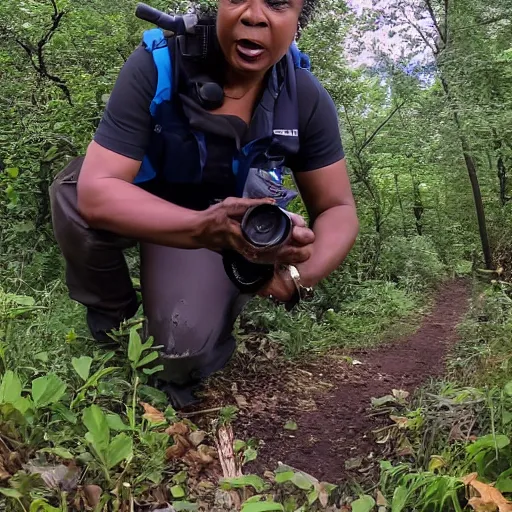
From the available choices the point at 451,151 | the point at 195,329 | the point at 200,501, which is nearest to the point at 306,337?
the point at 195,329

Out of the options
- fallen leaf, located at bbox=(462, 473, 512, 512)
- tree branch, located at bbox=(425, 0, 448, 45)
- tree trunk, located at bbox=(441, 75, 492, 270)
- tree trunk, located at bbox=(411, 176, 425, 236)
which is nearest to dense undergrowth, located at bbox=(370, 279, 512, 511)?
fallen leaf, located at bbox=(462, 473, 512, 512)

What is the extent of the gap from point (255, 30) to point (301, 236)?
759 millimetres

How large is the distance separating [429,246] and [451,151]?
2.05 m

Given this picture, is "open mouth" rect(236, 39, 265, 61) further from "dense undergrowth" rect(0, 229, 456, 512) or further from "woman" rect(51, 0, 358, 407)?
"dense undergrowth" rect(0, 229, 456, 512)

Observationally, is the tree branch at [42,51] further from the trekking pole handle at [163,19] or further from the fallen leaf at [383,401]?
the fallen leaf at [383,401]

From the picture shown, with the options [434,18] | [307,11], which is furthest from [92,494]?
[434,18]

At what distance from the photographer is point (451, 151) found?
4.86 meters

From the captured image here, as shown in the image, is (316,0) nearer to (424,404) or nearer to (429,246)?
(424,404)

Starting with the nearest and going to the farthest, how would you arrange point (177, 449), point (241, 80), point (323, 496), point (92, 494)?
point (92, 494)
point (323, 496)
point (177, 449)
point (241, 80)

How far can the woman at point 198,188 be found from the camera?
208 cm

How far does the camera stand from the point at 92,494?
5.63 feet

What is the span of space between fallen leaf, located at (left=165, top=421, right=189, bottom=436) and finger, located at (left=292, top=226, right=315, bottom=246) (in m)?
0.77

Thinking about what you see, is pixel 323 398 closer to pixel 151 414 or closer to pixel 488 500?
pixel 151 414

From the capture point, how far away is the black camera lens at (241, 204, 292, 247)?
1.81 metres
